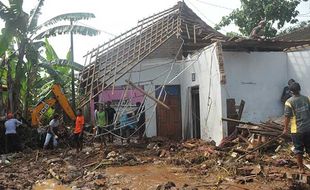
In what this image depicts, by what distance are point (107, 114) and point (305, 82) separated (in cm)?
719

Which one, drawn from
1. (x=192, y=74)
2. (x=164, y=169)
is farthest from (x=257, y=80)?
(x=164, y=169)

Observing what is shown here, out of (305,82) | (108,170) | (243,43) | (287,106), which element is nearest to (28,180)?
(108,170)

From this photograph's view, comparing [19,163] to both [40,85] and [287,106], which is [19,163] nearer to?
[287,106]

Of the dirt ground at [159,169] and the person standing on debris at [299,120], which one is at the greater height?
the person standing on debris at [299,120]

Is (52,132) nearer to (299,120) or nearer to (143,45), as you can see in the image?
(143,45)

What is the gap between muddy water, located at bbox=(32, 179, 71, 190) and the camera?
884 centimetres

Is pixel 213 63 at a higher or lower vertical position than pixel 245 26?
lower

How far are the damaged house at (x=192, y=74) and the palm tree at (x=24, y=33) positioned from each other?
1.58 meters

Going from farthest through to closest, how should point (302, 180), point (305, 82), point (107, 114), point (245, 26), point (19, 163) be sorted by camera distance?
point (245, 26), point (107, 114), point (305, 82), point (19, 163), point (302, 180)

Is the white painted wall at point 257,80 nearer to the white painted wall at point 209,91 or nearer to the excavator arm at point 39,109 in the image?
the white painted wall at point 209,91

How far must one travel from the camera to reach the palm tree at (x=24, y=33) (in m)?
15.8

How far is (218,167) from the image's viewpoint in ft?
30.4

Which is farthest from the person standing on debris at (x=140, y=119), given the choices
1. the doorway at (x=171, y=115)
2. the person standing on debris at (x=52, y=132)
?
the person standing on debris at (x=52, y=132)

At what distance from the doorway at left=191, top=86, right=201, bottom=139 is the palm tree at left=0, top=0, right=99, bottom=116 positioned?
183 inches
